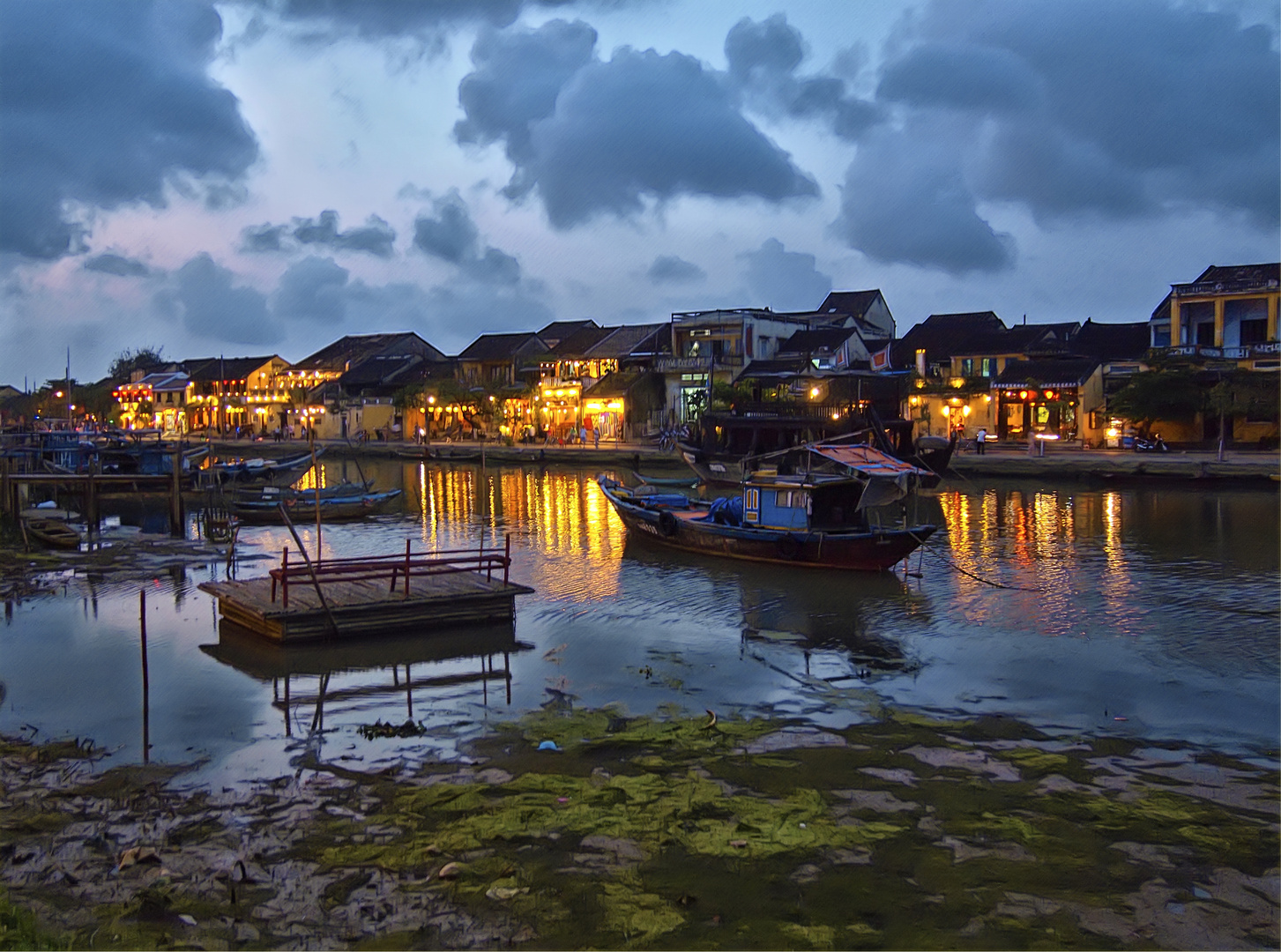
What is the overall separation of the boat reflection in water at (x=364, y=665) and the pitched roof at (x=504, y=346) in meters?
62.7

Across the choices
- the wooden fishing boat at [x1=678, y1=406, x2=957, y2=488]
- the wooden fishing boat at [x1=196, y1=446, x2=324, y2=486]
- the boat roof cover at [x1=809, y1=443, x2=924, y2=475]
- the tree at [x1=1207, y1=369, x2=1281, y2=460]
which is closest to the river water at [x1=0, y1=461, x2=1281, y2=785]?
the boat roof cover at [x1=809, y1=443, x2=924, y2=475]

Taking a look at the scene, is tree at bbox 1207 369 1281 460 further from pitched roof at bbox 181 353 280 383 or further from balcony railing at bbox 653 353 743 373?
pitched roof at bbox 181 353 280 383

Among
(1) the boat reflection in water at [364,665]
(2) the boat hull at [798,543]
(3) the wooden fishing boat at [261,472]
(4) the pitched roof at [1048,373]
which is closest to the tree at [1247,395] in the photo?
(4) the pitched roof at [1048,373]

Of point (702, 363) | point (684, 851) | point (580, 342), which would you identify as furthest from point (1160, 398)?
point (684, 851)

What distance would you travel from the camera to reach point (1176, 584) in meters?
23.2

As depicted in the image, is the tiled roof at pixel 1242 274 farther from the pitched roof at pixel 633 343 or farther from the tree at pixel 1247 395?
the pitched roof at pixel 633 343

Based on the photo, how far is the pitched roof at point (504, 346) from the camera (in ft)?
265

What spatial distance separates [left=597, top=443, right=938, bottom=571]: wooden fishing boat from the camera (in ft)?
80.7

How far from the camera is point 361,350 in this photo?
94.5m

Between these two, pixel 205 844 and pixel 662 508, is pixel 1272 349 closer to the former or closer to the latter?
pixel 662 508

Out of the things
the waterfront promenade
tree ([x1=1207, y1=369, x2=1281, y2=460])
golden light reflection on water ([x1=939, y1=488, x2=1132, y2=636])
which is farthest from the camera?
tree ([x1=1207, y1=369, x2=1281, y2=460])

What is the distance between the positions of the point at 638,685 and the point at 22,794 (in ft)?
25.2

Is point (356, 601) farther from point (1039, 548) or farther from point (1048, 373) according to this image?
point (1048, 373)

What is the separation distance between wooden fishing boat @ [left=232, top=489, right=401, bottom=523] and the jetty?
15771 mm
